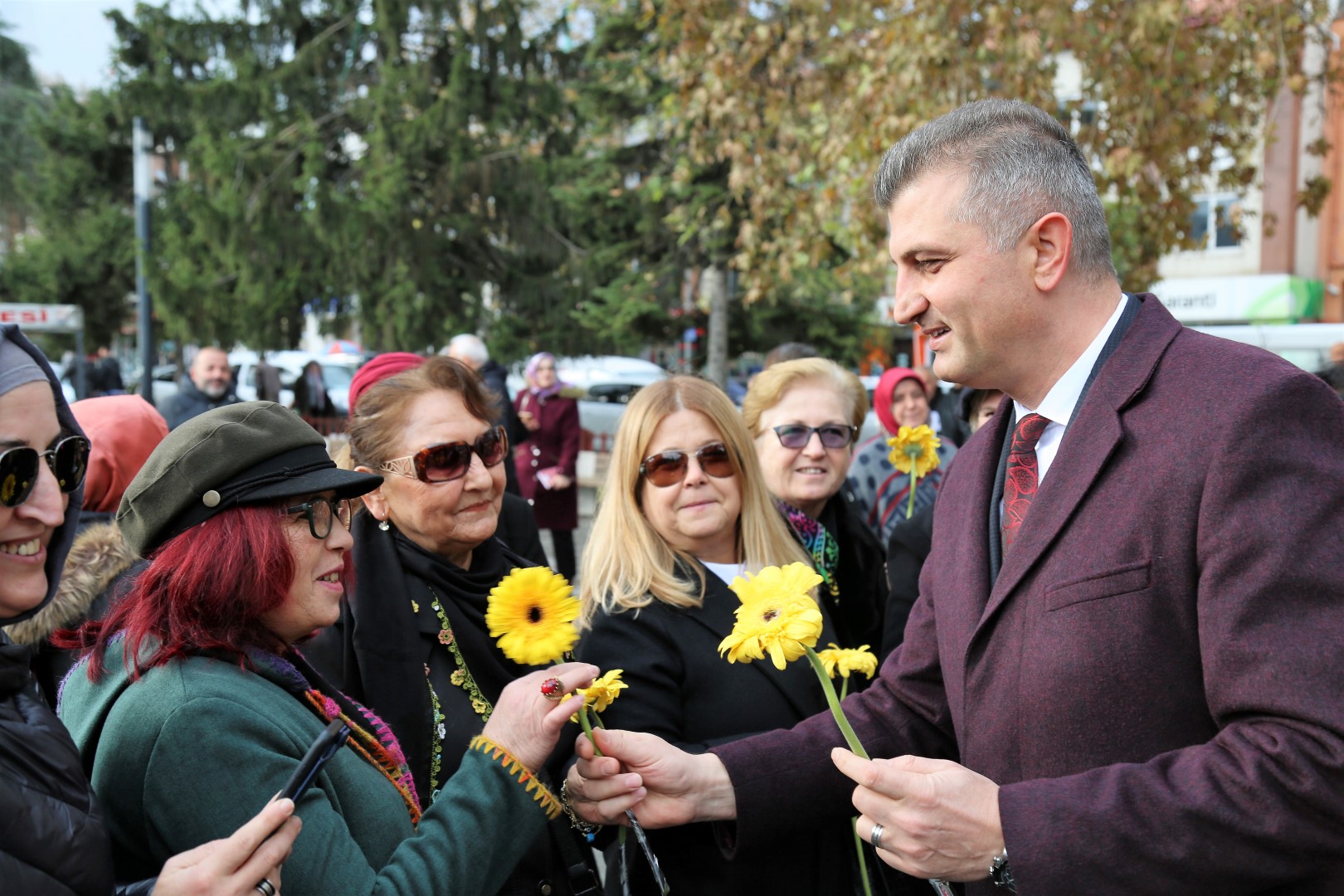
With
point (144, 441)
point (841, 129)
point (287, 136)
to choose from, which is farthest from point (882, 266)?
point (287, 136)

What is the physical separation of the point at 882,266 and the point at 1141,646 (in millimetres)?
8948

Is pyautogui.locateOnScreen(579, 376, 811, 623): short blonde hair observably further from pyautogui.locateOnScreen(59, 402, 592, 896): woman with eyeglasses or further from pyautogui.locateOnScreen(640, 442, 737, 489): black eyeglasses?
pyautogui.locateOnScreen(59, 402, 592, 896): woman with eyeglasses

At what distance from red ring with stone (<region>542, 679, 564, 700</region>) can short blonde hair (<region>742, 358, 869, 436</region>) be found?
83.1 inches

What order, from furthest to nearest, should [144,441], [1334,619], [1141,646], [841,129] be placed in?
[841,129] < [144,441] < [1141,646] < [1334,619]

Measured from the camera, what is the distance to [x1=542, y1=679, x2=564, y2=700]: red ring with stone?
1921 millimetres

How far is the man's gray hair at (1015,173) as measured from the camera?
Result: 5.85 feet

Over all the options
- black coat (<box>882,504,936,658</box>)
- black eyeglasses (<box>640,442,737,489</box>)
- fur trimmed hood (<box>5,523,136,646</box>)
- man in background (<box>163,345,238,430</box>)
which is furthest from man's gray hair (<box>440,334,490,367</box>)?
fur trimmed hood (<box>5,523,136,646</box>)

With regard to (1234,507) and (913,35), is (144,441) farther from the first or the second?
(913,35)

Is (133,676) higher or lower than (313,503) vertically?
lower

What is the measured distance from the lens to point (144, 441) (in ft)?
10.6

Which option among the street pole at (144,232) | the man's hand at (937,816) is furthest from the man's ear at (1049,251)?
the street pole at (144,232)

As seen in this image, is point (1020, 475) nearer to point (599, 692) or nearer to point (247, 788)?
point (599, 692)

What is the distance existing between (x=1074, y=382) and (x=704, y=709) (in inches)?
48.2

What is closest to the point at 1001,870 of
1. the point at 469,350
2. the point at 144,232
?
the point at 469,350
